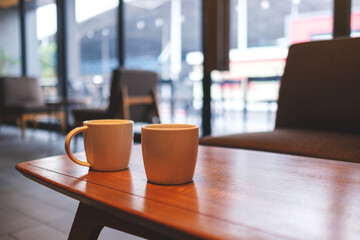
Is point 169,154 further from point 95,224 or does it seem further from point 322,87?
point 322,87

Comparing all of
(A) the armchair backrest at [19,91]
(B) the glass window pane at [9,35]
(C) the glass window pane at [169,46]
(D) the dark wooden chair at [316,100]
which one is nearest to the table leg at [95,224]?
(D) the dark wooden chair at [316,100]

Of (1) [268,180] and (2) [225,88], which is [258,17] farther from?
(1) [268,180]

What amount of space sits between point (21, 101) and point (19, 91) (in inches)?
6.1

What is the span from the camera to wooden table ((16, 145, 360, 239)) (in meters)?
0.44

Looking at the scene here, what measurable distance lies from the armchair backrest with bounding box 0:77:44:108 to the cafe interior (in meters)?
0.02

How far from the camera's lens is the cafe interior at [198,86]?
804 mm

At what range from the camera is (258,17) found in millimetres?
3457

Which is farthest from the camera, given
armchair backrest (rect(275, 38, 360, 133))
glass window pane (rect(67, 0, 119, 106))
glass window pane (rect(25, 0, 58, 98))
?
glass window pane (rect(25, 0, 58, 98))

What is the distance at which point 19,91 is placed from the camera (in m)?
5.18

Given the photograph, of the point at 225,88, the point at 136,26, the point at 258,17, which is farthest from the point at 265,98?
the point at 136,26

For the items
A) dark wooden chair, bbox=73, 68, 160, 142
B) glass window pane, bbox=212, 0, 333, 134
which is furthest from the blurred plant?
glass window pane, bbox=212, 0, 333, 134

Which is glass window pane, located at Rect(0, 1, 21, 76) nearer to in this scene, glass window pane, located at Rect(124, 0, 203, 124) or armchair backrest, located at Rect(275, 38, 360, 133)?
glass window pane, located at Rect(124, 0, 203, 124)

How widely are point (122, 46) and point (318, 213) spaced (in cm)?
428

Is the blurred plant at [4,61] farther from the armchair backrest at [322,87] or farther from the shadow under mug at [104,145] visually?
the shadow under mug at [104,145]
